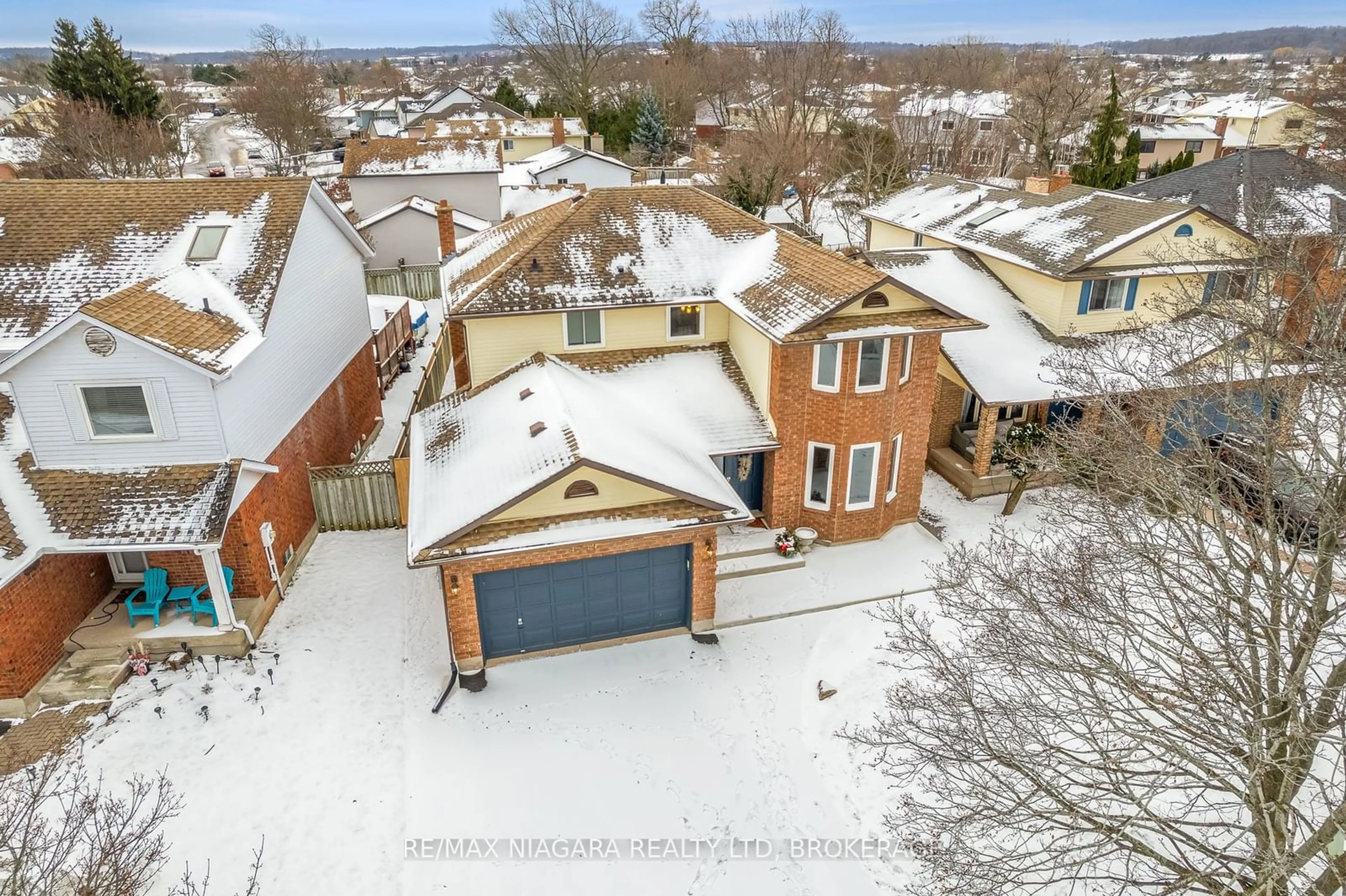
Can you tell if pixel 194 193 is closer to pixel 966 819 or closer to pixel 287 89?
pixel 966 819

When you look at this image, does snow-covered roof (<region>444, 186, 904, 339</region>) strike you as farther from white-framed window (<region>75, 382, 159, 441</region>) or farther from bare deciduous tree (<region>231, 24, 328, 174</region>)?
bare deciduous tree (<region>231, 24, 328, 174</region>)

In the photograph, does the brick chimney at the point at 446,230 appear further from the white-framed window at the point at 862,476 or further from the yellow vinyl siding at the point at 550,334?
the white-framed window at the point at 862,476

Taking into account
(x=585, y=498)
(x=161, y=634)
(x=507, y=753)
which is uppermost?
(x=585, y=498)

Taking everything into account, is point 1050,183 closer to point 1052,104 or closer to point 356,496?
point 356,496

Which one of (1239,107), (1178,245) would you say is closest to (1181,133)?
(1239,107)

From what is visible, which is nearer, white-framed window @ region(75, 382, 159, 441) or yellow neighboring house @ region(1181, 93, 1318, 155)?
white-framed window @ region(75, 382, 159, 441)

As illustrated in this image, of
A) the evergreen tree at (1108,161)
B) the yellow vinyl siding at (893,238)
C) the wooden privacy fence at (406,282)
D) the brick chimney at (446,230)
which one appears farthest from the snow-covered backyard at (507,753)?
the evergreen tree at (1108,161)

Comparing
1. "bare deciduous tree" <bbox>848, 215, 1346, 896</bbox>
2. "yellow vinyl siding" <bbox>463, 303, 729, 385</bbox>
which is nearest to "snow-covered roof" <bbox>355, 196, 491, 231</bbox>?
"yellow vinyl siding" <bbox>463, 303, 729, 385</bbox>
